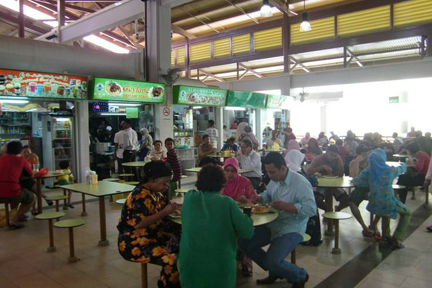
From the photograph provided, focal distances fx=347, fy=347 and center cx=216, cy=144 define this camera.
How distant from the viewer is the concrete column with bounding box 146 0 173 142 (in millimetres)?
9383

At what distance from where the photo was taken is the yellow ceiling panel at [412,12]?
10.0 metres

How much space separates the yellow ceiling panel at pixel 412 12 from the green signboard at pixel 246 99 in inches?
194

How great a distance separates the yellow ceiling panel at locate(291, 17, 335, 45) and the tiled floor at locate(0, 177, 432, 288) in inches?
327

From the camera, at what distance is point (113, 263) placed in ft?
13.8

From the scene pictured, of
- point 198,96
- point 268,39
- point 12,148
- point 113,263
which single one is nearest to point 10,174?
point 12,148

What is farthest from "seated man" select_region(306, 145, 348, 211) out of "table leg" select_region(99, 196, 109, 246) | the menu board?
the menu board

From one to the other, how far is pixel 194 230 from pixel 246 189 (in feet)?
5.56

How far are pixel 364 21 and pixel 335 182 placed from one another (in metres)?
8.23

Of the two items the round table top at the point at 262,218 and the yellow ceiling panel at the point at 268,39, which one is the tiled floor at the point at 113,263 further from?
the yellow ceiling panel at the point at 268,39

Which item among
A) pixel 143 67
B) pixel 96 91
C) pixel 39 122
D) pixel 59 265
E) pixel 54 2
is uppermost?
pixel 54 2

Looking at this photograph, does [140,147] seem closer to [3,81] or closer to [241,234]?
[3,81]

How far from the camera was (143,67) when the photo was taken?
9.54 meters

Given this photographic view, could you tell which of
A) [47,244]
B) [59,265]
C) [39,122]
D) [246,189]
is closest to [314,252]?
[246,189]

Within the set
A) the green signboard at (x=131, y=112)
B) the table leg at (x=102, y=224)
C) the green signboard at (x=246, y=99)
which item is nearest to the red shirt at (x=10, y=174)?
the table leg at (x=102, y=224)
